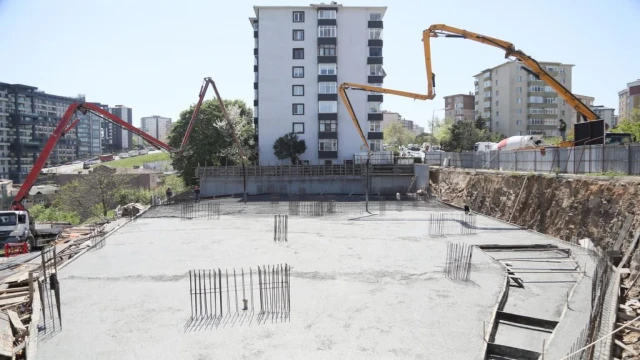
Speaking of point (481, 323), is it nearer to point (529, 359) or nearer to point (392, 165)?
point (529, 359)

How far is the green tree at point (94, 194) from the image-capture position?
152ft

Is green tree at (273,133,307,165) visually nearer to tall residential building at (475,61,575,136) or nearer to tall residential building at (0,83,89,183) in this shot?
tall residential building at (475,61,575,136)

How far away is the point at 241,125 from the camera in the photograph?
52750mm

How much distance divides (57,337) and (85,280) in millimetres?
4547

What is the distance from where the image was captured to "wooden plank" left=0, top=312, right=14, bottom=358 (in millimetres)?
8750

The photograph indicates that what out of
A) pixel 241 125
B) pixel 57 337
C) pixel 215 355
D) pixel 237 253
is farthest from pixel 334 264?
pixel 241 125

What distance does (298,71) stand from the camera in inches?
1940

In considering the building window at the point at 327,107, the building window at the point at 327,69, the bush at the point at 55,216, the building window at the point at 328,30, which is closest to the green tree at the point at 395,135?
the building window at the point at 327,107

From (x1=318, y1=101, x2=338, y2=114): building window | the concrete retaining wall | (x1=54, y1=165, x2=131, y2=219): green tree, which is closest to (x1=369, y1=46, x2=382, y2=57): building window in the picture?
(x1=318, y1=101, x2=338, y2=114): building window

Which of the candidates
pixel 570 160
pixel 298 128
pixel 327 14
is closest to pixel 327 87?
pixel 298 128

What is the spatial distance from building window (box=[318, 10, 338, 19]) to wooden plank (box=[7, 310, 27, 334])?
44.0 metres

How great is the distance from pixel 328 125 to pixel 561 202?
1220 inches

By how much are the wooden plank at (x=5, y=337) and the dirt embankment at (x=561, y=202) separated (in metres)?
19.0

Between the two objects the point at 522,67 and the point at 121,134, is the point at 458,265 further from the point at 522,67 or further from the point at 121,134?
the point at 121,134
